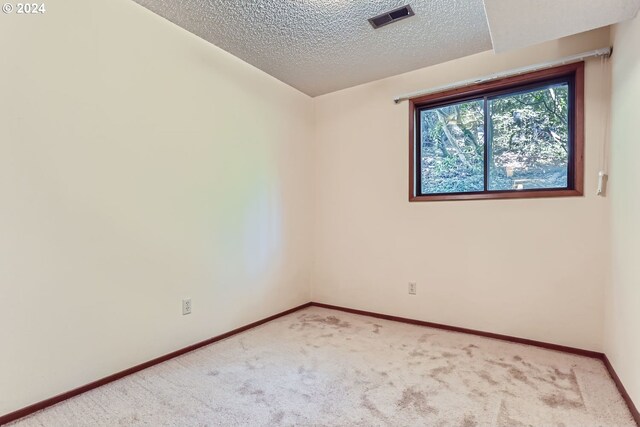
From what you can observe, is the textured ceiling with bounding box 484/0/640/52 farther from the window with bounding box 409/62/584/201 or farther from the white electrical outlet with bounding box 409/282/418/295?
the white electrical outlet with bounding box 409/282/418/295

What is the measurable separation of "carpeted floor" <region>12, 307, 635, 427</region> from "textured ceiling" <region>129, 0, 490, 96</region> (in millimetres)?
2477

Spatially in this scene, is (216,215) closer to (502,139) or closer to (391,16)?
(391,16)

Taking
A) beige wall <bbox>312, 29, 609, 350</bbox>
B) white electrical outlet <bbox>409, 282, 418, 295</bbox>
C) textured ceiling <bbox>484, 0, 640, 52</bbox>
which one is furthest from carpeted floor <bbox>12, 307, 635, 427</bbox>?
textured ceiling <bbox>484, 0, 640, 52</bbox>

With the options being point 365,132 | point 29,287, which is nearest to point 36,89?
point 29,287

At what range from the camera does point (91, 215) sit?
1.92 meters

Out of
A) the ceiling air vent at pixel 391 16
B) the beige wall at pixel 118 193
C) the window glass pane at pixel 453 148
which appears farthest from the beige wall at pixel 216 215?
the ceiling air vent at pixel 391 16

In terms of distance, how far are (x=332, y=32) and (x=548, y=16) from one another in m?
1.40

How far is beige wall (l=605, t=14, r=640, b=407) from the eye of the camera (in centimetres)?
166

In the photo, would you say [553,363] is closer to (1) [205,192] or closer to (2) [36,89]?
(1) [205,192]

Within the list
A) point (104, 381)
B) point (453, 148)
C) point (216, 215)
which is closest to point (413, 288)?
point (453, 148)

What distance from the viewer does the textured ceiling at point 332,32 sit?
2.16 meters

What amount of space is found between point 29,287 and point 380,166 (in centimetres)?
287

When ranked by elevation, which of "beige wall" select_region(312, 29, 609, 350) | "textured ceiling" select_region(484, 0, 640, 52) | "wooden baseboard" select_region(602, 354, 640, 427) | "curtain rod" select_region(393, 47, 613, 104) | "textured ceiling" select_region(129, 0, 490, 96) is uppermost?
"textured ceiling" select_region(129, 0, 490, 96)

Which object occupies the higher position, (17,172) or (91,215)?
(17,172)
